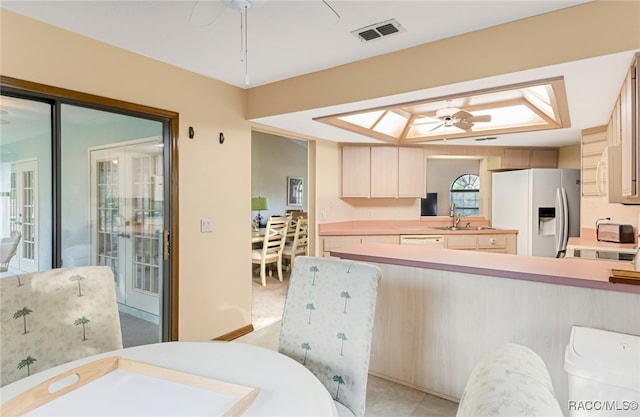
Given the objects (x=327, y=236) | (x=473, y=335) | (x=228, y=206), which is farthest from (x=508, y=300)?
(x=327, y=236)

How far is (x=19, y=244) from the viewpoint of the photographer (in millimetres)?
2178

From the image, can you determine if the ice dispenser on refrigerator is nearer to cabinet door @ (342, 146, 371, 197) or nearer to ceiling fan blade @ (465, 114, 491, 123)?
ceiling fan blade @ (465, 114, 491, 123)

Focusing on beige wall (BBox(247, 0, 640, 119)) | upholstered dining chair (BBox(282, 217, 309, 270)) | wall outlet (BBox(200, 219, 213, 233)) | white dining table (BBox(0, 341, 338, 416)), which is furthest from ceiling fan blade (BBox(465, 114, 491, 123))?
white dining table (BBox(0, 341, 338, 416))

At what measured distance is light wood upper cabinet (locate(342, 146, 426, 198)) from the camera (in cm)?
495

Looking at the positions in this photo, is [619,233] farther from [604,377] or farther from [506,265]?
[604,377]

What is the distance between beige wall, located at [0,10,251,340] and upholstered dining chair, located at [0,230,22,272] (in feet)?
3.13

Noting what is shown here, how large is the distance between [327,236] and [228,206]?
164 cm

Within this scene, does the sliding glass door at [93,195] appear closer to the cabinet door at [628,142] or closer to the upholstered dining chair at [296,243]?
the upholstered dining chair at [296,243]

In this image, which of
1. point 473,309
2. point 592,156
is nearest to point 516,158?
point 592,156

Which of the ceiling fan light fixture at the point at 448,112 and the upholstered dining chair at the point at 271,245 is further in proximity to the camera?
the upholstered dining chair at the point at 271,245

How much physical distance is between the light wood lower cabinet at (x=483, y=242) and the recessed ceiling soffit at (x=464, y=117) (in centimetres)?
141

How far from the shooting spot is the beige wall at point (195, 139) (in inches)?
84.3

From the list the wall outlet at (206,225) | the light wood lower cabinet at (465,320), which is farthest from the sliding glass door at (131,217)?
the light wood lower cabinet at (465,320)

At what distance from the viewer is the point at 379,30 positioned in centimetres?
221
